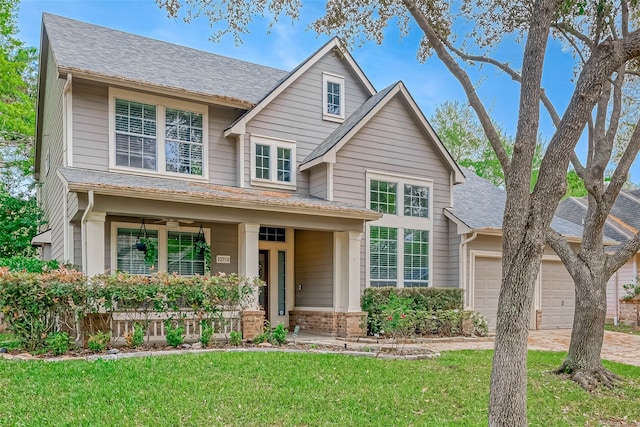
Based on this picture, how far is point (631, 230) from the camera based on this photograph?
68.1ft

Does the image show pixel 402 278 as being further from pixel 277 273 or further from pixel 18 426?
pixel 18 426

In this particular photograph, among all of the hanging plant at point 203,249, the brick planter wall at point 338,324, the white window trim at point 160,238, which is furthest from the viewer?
the brick planter wall at point 338,324

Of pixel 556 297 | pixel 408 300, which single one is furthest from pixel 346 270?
pixel 556 297

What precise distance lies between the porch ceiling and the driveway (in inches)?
139

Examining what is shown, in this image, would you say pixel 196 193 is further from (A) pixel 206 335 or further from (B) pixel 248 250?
(A) pixel 206 335

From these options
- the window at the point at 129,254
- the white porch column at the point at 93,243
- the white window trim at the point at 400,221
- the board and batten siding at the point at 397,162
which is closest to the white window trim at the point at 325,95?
the board and batten siding at the point at 397,162

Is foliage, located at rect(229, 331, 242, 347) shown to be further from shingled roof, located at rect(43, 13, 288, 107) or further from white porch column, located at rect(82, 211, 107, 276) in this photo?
shingled roof, located at rect(43, 13, 288, 107)

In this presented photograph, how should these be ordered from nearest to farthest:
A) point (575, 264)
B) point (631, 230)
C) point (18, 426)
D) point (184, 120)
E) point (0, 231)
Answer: point (18, 426), point (575, 264), point (184, 120), point (0, 231), point (631, 230)

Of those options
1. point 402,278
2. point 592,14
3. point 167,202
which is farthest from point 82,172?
point 592,14

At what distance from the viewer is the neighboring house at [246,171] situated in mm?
10461

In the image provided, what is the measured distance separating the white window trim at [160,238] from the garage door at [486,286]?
7643 mm

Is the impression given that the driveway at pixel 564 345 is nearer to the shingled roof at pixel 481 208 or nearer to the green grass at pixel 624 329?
the green grass at pixel 624 329

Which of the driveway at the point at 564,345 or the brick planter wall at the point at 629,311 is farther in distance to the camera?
the brick planter wall at the point at 629,311

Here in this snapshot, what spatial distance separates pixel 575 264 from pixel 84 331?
8220mm
